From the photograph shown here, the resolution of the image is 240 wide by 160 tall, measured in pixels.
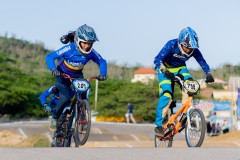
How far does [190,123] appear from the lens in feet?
31.8

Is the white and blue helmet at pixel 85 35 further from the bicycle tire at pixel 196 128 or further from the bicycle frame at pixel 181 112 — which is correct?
the bicycle tire at pixel 196 128

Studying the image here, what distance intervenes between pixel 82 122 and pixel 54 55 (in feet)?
3.60

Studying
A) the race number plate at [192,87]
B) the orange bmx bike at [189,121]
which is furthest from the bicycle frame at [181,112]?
the race number plate at [192,87]

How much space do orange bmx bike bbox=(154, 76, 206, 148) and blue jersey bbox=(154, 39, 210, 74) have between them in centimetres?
27

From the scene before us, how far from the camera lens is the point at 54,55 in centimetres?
1033

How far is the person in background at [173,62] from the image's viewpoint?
9.88 metres

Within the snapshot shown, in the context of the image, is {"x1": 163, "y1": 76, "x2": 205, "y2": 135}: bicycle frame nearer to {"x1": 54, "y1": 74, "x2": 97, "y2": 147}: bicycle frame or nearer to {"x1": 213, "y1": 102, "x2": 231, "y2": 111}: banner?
{"x1": 54, "y1": 74, "x2": 97, "y2": 147}: bicycle frame

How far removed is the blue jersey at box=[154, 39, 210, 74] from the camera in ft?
33.1

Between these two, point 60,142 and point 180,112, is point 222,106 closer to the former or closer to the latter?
point 60,142

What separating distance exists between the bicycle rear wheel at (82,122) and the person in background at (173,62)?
Result: 1.17 meters

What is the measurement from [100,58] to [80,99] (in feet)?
2.40

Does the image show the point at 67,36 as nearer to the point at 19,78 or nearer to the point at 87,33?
the point at 87,33

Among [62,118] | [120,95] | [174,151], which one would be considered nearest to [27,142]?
[62,118]

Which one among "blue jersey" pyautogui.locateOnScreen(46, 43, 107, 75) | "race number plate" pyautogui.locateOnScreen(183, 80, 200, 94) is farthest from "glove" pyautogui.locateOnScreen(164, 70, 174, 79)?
"blue jersey" pyautogui.locateOnScreen(46, 43, 107, 75)
